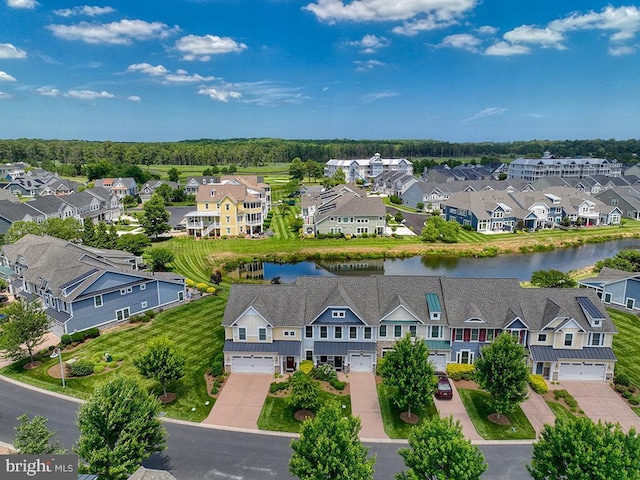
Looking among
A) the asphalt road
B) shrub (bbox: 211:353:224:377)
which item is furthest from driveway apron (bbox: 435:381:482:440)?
shrub (bbox: 211:353:224:377)

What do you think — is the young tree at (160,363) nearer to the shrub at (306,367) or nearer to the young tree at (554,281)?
the shrub at (306,367)

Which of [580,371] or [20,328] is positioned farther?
[20,328]

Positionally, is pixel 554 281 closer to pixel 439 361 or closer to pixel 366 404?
pixel 439 361

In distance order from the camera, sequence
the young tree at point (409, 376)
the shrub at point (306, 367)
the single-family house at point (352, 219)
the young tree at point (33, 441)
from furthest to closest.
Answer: the single-family house at point (352, 219)
the shrub at point (306, 367)
the young tree at point (409, 376)
the young tree at point (33, 441)

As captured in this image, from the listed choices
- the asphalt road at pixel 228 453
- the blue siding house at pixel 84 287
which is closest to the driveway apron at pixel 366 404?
the asphalt road at pixel 228 453

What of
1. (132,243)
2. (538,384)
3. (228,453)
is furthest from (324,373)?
(132,243)
